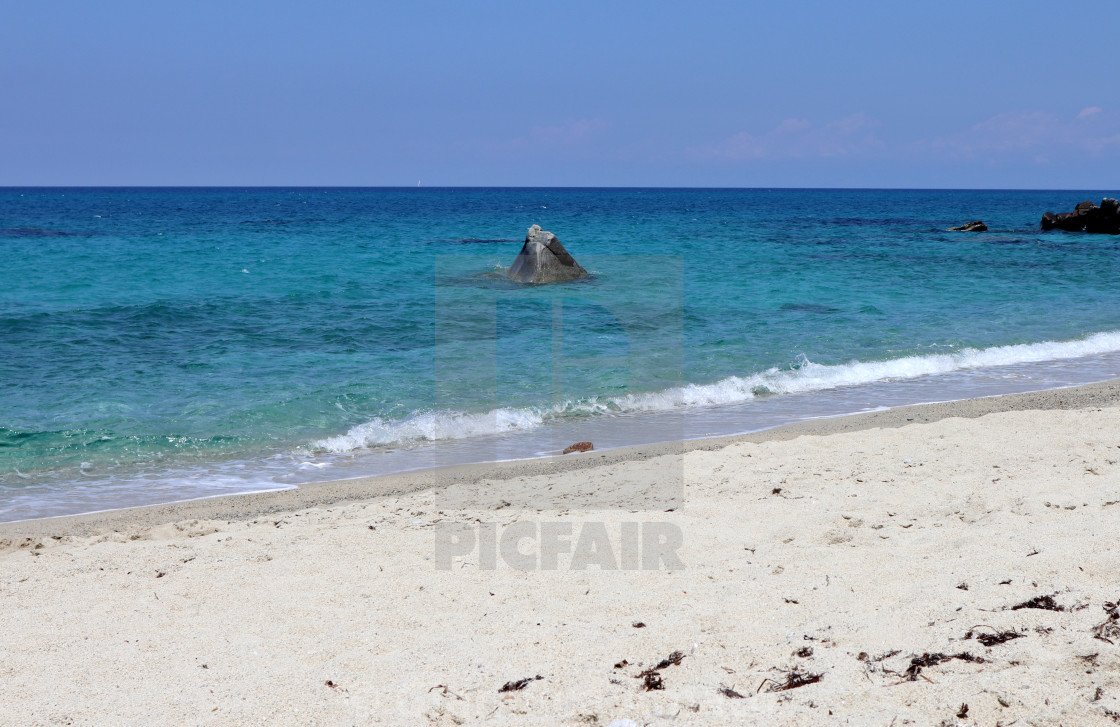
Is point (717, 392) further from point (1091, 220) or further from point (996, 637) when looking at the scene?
point (1091, 220)

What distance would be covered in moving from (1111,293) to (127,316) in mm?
22143

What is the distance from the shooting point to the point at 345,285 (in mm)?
19594

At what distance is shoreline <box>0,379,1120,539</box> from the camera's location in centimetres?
599

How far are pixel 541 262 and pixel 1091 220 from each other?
1370 inches

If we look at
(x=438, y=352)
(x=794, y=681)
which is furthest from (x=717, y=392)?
(x=794, y=681)

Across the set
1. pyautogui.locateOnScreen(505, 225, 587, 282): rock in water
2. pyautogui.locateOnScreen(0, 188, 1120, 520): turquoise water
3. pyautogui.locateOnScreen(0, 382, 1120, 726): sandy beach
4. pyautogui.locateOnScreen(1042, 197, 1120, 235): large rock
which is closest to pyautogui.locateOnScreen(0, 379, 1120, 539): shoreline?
pyautogui.locateOnScreen(0, 382, 1120, 726): sandy beach

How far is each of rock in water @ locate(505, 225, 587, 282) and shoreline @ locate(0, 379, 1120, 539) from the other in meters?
10.9

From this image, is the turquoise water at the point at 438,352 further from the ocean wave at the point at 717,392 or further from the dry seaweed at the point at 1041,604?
the dry seaweed at the point at 1041,604

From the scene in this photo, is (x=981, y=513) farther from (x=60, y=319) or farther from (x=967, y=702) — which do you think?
(x=60, y=319)

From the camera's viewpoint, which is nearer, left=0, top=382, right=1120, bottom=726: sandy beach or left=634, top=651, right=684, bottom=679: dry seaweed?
left=0, top=382, right=1120, bottom=726: sandy beach

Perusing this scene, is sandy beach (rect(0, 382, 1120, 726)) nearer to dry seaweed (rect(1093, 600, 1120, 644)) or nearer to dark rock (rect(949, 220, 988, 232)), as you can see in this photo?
dry seaweed (rect(1093, 600, 1120, 644))

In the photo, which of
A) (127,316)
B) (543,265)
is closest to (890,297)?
(543,265)

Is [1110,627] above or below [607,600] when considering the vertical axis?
above

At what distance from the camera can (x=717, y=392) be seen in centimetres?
1004
